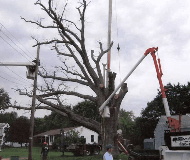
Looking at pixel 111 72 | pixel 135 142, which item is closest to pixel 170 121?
pixel 111 72

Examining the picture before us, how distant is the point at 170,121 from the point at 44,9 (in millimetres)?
14047

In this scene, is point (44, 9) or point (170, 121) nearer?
point (170, 121)

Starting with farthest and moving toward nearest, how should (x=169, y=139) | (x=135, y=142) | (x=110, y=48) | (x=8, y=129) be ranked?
(x=8, y=129), (x=135, y=142), (x=110, y=48), (x=169, y=139)

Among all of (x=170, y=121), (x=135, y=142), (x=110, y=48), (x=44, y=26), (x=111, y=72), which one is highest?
(x=44, y=26)

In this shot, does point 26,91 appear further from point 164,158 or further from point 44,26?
point 164,158

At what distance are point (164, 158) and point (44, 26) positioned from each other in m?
16.1

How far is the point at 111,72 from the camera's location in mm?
20328

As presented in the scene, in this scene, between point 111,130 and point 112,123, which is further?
point 112,123

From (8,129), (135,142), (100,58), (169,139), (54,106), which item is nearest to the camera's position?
(169,139)

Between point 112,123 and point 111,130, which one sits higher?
point 112,123

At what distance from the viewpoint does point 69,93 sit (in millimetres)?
22953

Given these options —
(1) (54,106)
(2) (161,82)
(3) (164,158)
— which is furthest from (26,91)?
(3) (164,158)

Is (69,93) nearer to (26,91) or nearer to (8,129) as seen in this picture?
(26,91)

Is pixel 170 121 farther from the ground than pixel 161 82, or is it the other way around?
pixel 161 82
